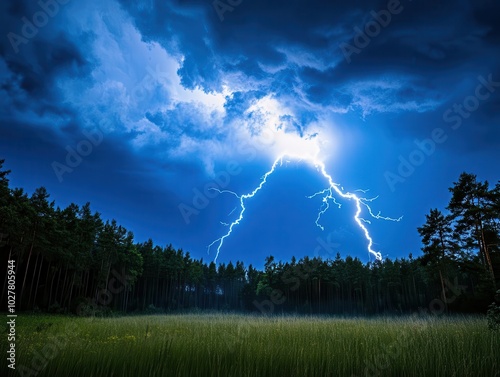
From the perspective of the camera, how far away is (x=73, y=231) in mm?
36375

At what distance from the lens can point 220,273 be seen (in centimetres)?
8288

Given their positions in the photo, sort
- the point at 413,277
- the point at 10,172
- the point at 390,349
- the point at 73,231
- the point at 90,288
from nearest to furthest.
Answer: the point at 390,349
the point at 10,172
the point at 73,231
the point at 90,288
the point at 413,277

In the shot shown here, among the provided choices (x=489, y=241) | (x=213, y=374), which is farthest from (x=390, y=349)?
(x=489, y=241)

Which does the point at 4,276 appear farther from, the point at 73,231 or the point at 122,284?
the point at 122,284

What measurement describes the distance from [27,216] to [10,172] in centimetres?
432

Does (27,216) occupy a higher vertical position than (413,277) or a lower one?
higher

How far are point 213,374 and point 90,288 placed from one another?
53.4 metres

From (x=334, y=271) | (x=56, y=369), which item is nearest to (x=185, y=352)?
(x=56, y=369)

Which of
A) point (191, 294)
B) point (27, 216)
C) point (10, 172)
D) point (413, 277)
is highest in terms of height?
point (10, 172)

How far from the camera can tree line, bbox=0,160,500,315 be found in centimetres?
2362

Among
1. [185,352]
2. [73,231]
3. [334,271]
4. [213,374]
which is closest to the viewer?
[213,374]

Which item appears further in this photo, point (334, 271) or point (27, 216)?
point (334, 271)

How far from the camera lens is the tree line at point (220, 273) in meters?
23.6

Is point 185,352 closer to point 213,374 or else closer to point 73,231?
point 213,374
